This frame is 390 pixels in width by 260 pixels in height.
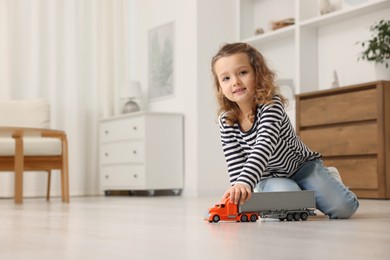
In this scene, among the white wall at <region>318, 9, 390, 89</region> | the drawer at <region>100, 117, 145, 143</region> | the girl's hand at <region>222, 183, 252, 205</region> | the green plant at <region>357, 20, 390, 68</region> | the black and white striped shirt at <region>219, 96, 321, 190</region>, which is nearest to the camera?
the girl's hand at <region>222, 183, 252, 205</region>

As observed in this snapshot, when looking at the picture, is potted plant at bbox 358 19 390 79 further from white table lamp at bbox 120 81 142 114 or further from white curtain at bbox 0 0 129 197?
white curtain at bbox 0 0 129 197

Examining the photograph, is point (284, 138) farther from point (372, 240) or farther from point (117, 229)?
point (372, 240)

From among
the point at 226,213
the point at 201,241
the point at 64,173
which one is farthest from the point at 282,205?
the point at 64,173

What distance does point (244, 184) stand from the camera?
2227 mm

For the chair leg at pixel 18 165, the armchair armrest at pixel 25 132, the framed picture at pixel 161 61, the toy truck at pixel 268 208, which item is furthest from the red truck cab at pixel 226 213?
the framed picture at pixel 161 61

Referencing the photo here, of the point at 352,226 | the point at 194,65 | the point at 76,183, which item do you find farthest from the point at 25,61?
the point at 352,226

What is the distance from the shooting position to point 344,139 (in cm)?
499

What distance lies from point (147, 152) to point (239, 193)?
4.38 metres

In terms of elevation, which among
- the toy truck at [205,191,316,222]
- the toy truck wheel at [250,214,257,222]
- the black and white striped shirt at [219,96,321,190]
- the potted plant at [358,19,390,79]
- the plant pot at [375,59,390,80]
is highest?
the potted plant at [358,19,390,79]

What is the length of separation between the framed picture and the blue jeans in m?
4.27

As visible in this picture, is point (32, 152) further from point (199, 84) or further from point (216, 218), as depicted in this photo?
point (216, 218)

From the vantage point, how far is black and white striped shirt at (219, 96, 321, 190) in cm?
230

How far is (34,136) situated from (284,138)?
9.79ft

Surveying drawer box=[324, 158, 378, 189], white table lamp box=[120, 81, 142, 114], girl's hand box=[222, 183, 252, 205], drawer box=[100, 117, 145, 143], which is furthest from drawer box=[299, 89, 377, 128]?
girl's hand box=[222, 183, 252, 205]
